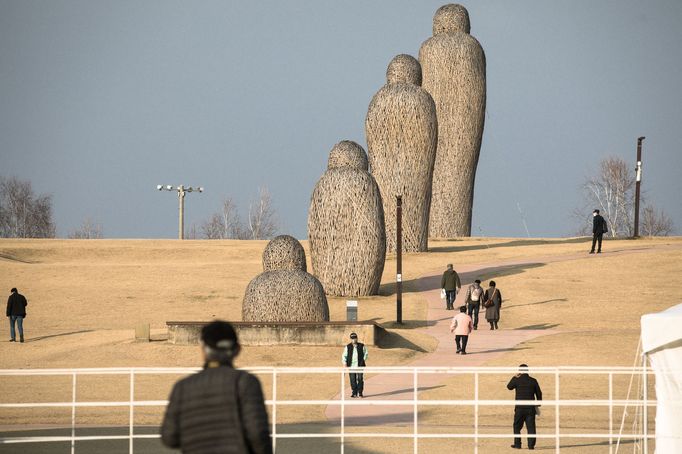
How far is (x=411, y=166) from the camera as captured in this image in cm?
4456

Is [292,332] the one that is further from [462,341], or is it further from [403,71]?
[403,71]

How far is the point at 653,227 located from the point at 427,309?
71.3m

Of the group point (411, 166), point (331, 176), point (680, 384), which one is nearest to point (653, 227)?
point (411, 166)

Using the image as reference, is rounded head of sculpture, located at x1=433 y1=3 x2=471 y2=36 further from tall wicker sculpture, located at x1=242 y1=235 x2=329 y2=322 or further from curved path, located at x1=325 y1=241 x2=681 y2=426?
tall wicker sculpture, located at x1=242 y1=235 x2=329 y2=322

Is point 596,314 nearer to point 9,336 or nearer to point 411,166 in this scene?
point 411,166

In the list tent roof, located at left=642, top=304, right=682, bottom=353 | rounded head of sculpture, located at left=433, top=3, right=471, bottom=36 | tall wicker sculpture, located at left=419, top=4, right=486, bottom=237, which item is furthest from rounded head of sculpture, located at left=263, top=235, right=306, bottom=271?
rounded head of sculpture, located at left=433, top=3, right=471, bottom=36

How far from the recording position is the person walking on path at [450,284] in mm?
34031

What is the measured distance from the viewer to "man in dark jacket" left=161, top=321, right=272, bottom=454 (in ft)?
21.8

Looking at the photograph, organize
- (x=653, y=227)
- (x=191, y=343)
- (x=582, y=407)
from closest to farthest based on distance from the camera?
(x=582, y=407) < (x=191, y=343) < (x=653, y=227)

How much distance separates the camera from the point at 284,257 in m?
29.3

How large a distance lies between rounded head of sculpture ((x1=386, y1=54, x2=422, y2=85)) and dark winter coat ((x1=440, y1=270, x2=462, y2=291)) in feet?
43.4

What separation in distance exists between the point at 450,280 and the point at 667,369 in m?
20.2

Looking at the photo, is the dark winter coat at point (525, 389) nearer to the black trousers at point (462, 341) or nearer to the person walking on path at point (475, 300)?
the black trousers at point (462, 341)

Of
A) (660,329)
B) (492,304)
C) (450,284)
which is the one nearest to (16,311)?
(450,284)
